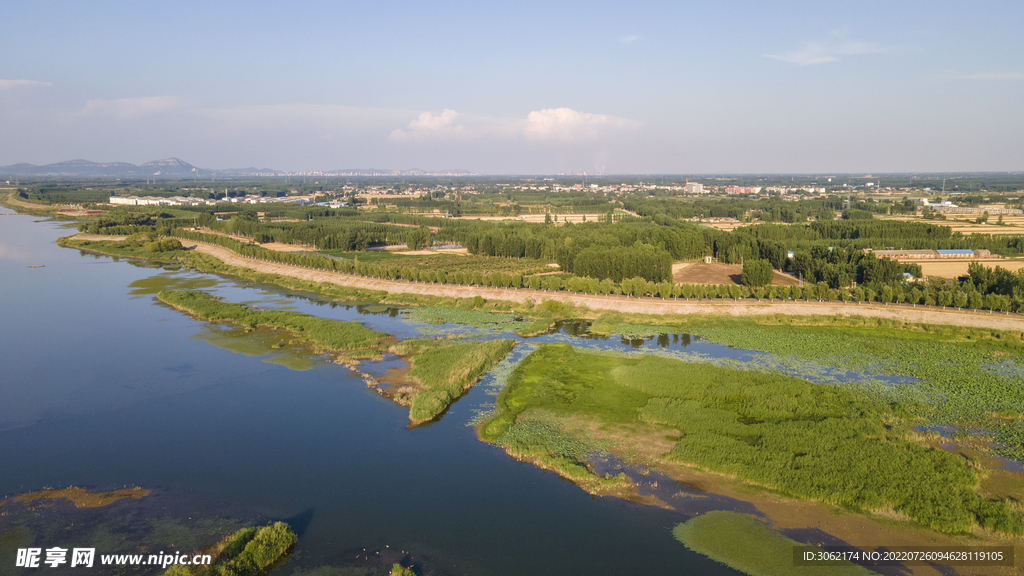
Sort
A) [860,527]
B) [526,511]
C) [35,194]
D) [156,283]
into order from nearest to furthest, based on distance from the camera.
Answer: [860,527], [526,511], [156,283], [35,194]

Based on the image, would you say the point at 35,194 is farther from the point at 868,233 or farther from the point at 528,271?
the point at 868,233

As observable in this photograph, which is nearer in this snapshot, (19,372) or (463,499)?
(463,499)

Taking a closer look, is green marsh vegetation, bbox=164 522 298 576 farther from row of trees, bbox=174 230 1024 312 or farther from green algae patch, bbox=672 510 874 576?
row of trees, bbox=174 230 1024 312

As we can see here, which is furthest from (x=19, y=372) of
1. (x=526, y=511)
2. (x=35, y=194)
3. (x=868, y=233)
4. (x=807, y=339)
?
(x=35, y=194)

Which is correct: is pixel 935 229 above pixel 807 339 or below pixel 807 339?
above

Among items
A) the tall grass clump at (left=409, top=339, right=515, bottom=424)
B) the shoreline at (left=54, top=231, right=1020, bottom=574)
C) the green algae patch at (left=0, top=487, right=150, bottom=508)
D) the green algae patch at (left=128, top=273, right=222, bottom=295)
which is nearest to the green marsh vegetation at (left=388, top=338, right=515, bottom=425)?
the tall grass clump at (left=409, top=339, right=515, bottom=424)

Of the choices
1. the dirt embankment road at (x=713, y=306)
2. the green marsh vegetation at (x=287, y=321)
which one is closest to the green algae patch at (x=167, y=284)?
the green marsh vegetation at (x=287, y=321)

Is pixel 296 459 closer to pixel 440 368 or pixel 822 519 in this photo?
pixel 440 368

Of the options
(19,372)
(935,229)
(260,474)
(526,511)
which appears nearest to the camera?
(526,511)
